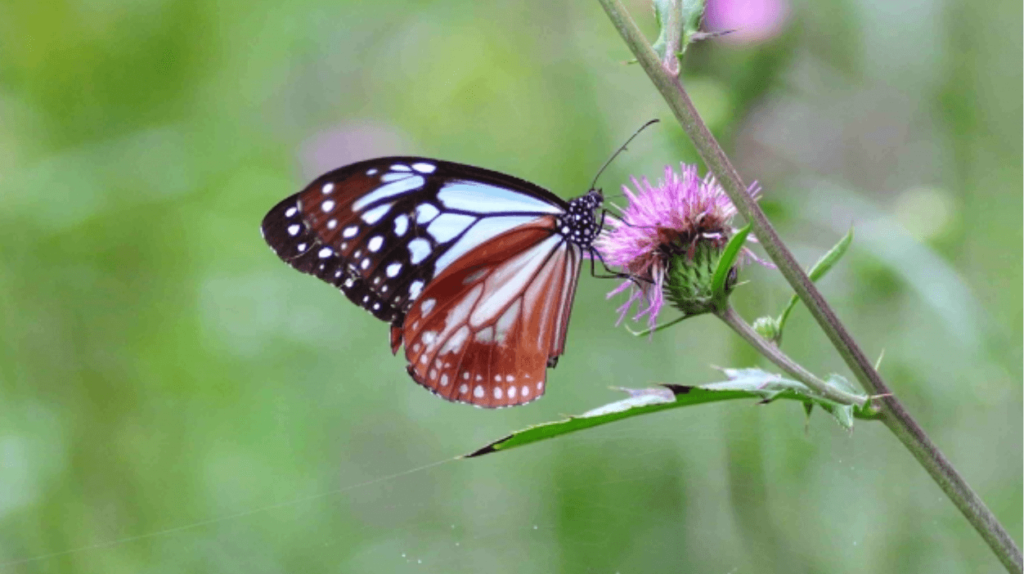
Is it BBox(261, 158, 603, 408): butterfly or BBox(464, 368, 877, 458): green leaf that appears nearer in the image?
BBox(464, 368, 877, 458): green leaf

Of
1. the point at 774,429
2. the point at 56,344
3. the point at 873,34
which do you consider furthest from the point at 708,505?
the point at 56,344

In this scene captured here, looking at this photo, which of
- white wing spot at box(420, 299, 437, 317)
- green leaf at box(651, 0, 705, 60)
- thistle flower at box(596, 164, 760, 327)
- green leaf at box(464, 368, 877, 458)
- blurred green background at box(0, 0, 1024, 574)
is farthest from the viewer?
blurred green background at box(0, 0, 1024, 574)

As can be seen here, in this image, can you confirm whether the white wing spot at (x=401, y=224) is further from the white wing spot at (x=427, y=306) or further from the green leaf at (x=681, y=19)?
the green leaf at (x=681, y=19)

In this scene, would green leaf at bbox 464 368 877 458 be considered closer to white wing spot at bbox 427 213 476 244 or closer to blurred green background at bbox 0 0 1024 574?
white wing spot at bbox 427 213 476 244

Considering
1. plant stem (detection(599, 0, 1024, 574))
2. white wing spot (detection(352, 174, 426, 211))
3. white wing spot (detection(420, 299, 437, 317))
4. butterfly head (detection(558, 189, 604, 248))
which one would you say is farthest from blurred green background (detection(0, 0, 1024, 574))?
plant stem (detection(599, 0, 1024, 574))

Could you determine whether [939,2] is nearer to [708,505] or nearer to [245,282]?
[708,505]

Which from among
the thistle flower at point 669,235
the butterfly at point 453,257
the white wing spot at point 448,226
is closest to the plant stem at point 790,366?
the thistle flower at point 669,235

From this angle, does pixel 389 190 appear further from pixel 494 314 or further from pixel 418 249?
pixel 494 314
